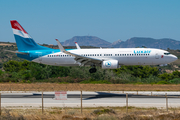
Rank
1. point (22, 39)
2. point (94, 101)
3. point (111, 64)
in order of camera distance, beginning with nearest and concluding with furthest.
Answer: point (94, 101), point (111, 64), point (22, 39)

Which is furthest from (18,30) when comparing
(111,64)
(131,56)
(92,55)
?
(131,56)

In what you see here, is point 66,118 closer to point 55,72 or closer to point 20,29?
point 20,29

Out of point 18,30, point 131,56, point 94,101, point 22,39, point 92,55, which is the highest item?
point 18,30

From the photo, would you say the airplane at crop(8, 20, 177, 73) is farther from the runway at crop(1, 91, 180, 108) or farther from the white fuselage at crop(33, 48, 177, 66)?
the runway at crop(1, 91, 180, 108)

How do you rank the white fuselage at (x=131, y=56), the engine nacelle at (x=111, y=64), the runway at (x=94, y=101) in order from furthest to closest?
the white fuselage at (x=131, y=56), the engine nacelle at (x=111, y=64), the runway at (x=94, y=101)

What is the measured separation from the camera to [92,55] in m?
37.6

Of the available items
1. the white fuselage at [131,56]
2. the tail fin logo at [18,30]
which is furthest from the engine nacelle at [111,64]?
the tail fin logo at [18,30]

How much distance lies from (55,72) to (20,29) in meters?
17.7

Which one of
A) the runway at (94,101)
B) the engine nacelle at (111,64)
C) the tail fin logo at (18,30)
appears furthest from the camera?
the tail fin logo at (18,30)

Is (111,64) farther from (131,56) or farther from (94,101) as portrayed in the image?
(94,101)

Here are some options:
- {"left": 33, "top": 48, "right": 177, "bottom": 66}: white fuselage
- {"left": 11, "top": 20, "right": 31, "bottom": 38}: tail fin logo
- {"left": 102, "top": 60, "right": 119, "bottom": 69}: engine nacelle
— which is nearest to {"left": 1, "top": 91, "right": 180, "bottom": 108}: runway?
{"left": 102, "top": 60, "right": 119, "bottom": 69}: engine nacelle

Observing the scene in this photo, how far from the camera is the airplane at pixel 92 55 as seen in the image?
36.1 meters

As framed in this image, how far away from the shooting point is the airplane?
119ft

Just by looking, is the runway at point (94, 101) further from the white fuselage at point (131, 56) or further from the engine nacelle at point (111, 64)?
the white fuselage at point (131, 56)
